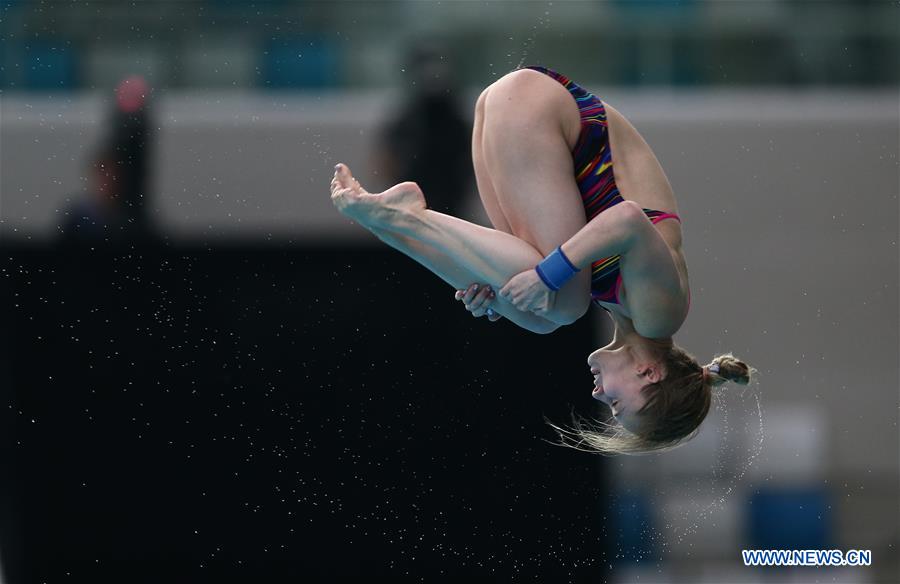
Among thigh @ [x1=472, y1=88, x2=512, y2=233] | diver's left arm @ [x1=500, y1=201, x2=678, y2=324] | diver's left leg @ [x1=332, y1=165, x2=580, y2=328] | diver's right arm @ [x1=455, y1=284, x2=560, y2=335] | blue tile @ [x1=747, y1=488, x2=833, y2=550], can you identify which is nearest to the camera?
diver's left arm @ [x1=500, y1=201, x2=678, y2=324]

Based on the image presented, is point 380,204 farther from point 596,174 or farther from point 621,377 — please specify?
point 621,377

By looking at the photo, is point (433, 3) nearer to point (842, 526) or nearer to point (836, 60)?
point (836, 60)

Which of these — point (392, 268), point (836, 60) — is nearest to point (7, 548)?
point (392, 268)

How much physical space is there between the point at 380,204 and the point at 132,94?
3345 mm

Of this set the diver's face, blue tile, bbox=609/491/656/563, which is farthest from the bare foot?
blue tile, bbox=609/491/656/563

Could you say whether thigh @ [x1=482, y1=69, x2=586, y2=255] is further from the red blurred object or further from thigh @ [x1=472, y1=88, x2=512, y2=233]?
the red blurred object

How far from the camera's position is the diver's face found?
3570mm

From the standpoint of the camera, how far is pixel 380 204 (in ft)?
11.3

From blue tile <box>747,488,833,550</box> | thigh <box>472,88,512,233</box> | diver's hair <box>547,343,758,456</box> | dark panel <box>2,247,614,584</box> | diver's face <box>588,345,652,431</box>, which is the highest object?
thigh <box>472,88,512,233</box>

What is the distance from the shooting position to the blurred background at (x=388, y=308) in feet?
19.8

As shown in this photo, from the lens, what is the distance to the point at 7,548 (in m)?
6.29

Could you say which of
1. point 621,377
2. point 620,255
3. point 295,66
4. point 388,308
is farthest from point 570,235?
point 295,66

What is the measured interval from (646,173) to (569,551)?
2855 millimetres

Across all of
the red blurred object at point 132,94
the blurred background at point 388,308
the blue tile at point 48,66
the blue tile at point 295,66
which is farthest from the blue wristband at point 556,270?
the blue tile at point 48,66
